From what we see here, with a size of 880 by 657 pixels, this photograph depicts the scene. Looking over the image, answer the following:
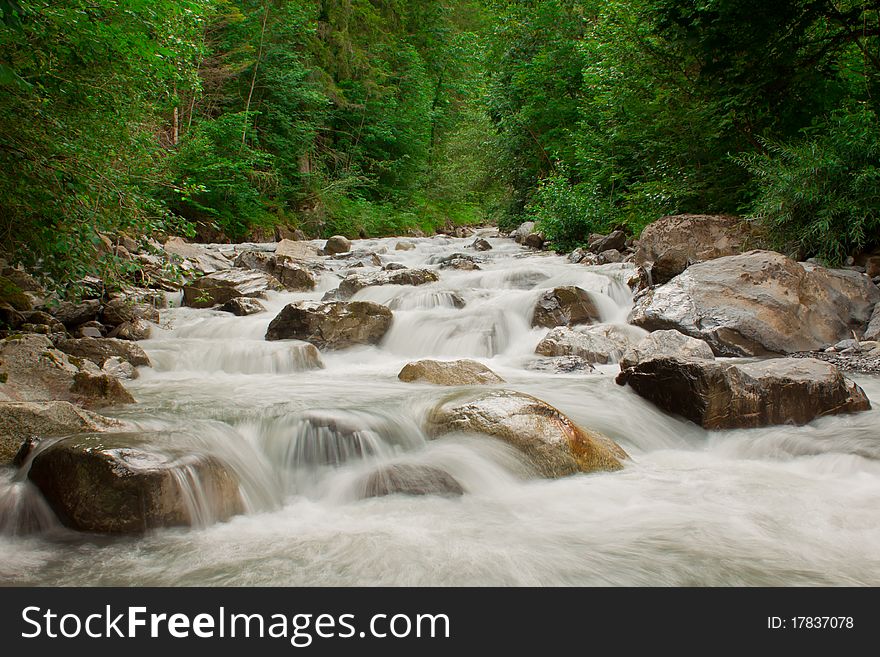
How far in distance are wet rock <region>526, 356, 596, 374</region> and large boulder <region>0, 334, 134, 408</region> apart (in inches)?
166

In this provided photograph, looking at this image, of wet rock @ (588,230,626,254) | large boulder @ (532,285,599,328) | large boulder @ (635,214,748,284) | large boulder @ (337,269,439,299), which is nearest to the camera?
large boulder @ (532,285,599,328)

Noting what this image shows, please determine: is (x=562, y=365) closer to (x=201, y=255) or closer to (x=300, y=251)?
(x=201, y=255)

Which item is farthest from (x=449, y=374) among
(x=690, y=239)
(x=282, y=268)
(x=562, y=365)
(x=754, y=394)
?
(x=282, y=268)

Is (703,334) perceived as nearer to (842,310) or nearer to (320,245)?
(842,310)

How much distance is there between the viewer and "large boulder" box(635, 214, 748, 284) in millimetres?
9188

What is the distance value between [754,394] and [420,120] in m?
24.0

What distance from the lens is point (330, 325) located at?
7.86 meters

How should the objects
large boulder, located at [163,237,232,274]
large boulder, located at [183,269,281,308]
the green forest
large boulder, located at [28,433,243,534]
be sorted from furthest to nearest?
1. large boulder, located at [163,237,232,274]
2. large boulder, located at [183,269,281,308]
3. the green forest
4. large boulder, located at [28,433,243,534]

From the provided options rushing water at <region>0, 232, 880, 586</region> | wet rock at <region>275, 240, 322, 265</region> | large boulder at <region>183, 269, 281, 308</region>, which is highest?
wet rock at <region>275, 240, 322, 265</region>

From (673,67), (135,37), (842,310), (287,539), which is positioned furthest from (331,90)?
(287,539)

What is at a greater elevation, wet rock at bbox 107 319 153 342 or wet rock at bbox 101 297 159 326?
wet rock at bbox 101 297 159 326

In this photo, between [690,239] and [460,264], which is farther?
[460,264]

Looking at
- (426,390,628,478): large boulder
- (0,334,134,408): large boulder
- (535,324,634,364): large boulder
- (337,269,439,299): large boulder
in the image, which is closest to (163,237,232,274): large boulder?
(337,269,439,299): large boulder

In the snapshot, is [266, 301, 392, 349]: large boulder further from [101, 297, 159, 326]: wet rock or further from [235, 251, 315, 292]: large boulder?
[235, 251, 315, 292]: large boulder
